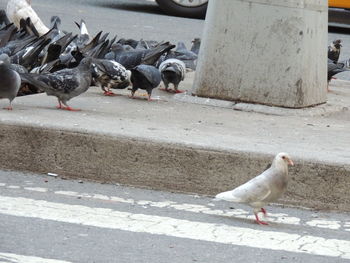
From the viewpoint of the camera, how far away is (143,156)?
6480mm

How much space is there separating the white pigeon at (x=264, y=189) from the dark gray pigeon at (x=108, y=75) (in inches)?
131

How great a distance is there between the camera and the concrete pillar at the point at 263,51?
824 cm

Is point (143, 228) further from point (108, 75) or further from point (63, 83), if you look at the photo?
point (108, 75)

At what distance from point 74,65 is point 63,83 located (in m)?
1.56

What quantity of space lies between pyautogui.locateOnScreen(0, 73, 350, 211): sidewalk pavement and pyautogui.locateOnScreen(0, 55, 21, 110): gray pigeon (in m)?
0.18

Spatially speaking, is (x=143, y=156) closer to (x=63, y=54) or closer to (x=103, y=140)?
(x=103, y=140)

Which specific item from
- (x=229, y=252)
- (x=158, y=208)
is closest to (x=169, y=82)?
(x=158, y=208)

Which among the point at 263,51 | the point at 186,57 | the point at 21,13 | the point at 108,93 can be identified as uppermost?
the point at 21,13

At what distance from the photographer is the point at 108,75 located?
8.89m

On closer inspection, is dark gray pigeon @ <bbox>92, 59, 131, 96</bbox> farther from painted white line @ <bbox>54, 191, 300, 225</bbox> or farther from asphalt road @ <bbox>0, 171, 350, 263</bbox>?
painted white line @ <bbox>54, 191, 300, 225</bbox>

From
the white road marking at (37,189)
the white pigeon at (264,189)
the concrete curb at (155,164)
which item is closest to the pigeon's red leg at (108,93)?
the concrete curb at (155,164)

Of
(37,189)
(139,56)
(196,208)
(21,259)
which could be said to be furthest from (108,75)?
(21,259)

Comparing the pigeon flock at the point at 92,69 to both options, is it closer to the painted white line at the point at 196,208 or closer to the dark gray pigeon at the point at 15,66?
the dark gray pigeon at the point at 15,66

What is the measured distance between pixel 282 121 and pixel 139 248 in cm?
309
